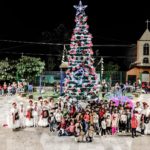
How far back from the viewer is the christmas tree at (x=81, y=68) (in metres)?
28.1

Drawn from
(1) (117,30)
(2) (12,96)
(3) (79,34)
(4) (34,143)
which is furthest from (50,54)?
(4) (34,143)

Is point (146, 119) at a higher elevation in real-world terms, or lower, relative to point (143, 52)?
lower

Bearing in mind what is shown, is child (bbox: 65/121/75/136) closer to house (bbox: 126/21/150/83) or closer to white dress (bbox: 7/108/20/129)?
white dress (bbox: 7/108/20/129)

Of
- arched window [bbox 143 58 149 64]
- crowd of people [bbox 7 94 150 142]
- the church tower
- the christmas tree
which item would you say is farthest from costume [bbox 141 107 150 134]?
arched window [bbox 143 58 149 64]

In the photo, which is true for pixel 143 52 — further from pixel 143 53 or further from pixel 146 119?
pixel 146 119

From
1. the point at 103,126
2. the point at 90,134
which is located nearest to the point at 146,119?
the point at 103,126

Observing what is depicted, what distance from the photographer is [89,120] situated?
58.5ft

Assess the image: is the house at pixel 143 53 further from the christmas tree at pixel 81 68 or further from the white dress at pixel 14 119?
the white dress at pixel 14 119

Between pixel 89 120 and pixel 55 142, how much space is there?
1.80 metres

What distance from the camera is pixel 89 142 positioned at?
16.8 m

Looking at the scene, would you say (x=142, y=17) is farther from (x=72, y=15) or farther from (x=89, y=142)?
(x=89, y=142)

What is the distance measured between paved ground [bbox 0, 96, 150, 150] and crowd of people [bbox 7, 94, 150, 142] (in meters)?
0.42

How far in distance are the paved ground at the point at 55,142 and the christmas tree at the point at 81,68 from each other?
899 centimetres

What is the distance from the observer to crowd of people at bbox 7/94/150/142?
17625mm
